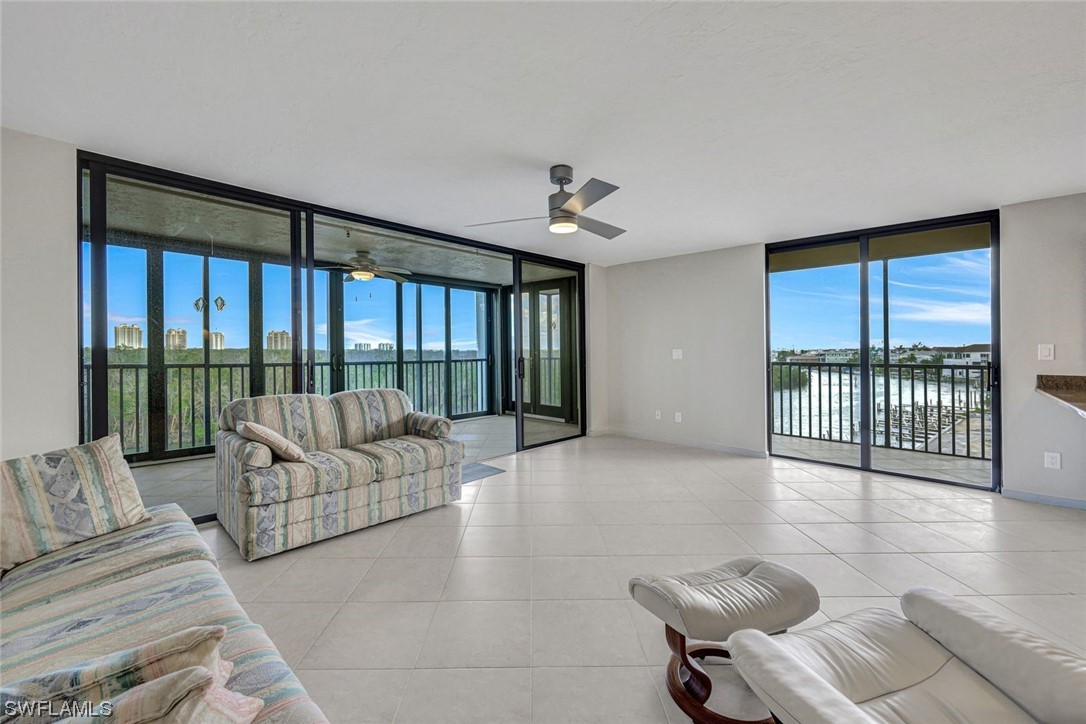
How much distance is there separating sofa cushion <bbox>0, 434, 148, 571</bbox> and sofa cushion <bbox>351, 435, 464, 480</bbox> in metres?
1.34

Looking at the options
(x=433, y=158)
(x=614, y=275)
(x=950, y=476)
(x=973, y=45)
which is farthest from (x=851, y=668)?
(x=614, y=275)

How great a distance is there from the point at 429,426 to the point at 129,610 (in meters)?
2.37

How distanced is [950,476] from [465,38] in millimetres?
5554

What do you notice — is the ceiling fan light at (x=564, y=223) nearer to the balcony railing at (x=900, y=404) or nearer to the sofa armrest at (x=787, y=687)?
the sofa armrest at (x=787, y=687)

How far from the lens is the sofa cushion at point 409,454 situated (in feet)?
10.5

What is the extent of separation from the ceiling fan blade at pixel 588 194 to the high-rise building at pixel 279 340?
2.43 m

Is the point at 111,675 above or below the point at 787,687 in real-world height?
above

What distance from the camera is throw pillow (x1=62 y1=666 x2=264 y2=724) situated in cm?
63

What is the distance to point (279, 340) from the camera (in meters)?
3.61

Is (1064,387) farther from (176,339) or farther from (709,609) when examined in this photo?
(176,339)

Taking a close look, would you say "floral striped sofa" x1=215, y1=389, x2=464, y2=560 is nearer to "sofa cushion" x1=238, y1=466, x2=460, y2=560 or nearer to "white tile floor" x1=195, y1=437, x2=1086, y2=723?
"sofa cushion" x1=238, y1=466, x2=460, y2=560

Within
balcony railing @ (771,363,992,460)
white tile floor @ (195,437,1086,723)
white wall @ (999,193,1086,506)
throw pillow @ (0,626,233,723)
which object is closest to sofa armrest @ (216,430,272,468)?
Answer: white tile floor @ (195,437,1086,723)

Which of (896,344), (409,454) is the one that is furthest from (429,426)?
(896,344)

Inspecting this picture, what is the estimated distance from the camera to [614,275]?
646 cm
